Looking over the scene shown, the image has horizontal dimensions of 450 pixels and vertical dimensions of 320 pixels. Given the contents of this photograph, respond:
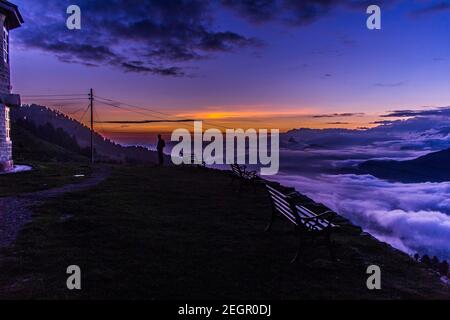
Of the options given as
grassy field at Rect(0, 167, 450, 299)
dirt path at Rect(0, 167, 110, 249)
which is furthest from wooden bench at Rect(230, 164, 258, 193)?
dirt path at Rect(0, 167, 110, 249)

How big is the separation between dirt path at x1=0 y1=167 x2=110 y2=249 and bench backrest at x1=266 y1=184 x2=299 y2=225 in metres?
4.85

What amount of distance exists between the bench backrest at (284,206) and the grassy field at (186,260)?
357 millimetres

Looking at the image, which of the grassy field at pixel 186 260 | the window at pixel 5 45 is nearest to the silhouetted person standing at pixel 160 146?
the window at pixel 5 45

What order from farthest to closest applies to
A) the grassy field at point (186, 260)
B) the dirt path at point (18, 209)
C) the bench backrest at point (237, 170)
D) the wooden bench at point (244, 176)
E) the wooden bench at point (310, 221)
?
the bench backrest at point (237, 170), the wooden bench at point (244, 176), the dirt path at point (18, 209), the wooden bench at point (310, 221), the grassy field at point (186, 260)

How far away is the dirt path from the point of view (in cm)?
777

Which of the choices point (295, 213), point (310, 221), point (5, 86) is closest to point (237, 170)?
point (310, 221)

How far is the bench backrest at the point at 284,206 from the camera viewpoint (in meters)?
6.49

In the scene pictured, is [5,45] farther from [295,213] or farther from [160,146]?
[295,213]

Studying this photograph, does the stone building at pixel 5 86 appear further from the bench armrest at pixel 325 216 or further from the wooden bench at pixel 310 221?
the bench armrest at pixel 325 216

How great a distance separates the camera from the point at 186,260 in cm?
630

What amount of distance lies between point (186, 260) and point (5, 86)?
58.1 ft
